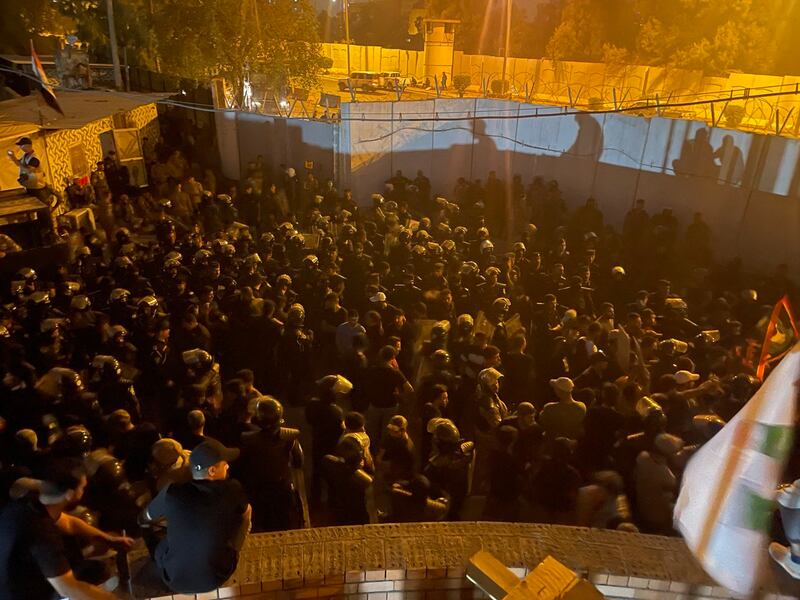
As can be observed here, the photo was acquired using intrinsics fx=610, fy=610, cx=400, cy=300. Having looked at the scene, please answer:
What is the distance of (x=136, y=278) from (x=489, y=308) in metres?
4.19

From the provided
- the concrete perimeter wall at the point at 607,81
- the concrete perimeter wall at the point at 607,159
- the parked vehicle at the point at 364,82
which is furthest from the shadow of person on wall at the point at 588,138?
the parked vehicle at the point at 364,82

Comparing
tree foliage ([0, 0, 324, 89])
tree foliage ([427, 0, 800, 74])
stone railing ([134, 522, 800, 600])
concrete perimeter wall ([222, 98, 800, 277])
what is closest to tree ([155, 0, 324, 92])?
tree foliage ([0, 0, 324, 89])

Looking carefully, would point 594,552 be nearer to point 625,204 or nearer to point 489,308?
A: point 489,308

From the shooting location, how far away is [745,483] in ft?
9.09

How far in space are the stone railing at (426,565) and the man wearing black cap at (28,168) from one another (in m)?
9.37

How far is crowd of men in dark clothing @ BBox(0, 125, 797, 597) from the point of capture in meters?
3.92

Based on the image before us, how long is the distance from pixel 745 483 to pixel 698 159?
11278mm

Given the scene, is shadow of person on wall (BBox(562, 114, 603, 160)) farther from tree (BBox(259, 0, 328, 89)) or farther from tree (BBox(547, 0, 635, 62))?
tree (BBox(547, 0, 635, 62))

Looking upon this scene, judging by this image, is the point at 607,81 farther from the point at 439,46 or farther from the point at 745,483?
the point at 745,483

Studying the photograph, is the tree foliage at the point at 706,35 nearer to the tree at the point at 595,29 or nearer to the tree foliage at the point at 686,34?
the tree foliage at the point at 686,34

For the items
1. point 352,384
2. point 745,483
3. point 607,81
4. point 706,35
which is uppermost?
point 706,35

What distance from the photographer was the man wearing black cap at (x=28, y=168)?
32.9 feet

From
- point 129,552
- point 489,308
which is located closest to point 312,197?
point 489,308

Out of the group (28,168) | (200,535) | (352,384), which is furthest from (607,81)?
(200,535)
